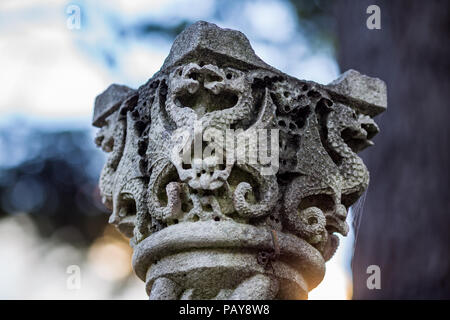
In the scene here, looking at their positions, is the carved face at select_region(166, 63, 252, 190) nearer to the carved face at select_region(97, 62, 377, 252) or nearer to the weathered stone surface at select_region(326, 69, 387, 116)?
the carved face at select_region(97, 62, 377, 252)

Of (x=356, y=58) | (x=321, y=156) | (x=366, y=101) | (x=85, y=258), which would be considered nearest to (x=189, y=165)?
(x=321, y=156)

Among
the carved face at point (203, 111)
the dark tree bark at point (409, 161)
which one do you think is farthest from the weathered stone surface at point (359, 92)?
the dark tree bark at point (409, 161)

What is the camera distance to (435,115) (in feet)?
14.6

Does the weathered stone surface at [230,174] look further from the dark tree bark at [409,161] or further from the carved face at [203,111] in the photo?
the dark tree bark at [409,161]

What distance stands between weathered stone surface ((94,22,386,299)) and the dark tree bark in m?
1.45

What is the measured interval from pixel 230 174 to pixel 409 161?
2.28 meters

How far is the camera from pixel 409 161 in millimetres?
4562

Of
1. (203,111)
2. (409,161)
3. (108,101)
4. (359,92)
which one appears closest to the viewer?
(203,111)

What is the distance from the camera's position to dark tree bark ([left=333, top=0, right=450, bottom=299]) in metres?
4.23

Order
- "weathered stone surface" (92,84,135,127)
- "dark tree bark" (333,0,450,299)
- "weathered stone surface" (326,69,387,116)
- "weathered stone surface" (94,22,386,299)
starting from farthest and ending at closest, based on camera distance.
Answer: "dark tree bark" (333,0,450,299), "weathered stone surface" (92,84,135,127), "weathered stone surface" (326,69,387,116), "weathered stone surface" (94,22,386,299)

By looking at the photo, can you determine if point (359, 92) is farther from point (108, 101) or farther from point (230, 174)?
point (108, 101)

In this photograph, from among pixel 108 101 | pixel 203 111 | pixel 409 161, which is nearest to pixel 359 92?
pixel 203 111

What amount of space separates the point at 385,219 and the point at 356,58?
1.21 meters

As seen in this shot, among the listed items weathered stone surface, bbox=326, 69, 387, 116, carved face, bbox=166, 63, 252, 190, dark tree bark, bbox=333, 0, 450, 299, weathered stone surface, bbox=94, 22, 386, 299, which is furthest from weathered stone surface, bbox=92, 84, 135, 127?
dark tree bark, bbox=333, 0, 450, 299
